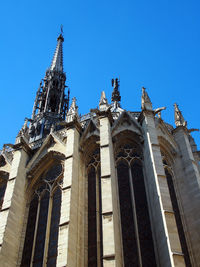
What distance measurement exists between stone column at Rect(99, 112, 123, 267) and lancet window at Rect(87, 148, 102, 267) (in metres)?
0.81

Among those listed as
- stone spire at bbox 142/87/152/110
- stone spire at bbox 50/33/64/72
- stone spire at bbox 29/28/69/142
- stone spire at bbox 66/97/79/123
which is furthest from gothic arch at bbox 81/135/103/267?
stone spire at bbox 50/33/64/72

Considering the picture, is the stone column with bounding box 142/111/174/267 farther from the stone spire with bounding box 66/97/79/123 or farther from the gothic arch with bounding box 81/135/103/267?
the stone spire with bounding box 66/97/79/123

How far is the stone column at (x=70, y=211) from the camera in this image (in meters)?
9.32

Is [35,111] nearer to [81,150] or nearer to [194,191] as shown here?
[81,150]

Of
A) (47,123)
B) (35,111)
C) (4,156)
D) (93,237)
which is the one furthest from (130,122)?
(35,111)

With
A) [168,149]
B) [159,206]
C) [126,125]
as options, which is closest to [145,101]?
[126,125]

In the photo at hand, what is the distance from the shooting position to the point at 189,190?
11.9m

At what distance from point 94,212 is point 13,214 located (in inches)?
128

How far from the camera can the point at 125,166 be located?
12844 mm

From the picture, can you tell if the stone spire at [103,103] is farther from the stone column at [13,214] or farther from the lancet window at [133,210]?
the stone column at [13,214]

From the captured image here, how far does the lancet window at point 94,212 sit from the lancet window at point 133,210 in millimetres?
824

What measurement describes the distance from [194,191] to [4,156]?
974 centimetres

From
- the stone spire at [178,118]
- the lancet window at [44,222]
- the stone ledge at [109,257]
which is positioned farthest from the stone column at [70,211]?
the stone spire at [178,118]

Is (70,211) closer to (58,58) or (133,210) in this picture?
(133,210)
